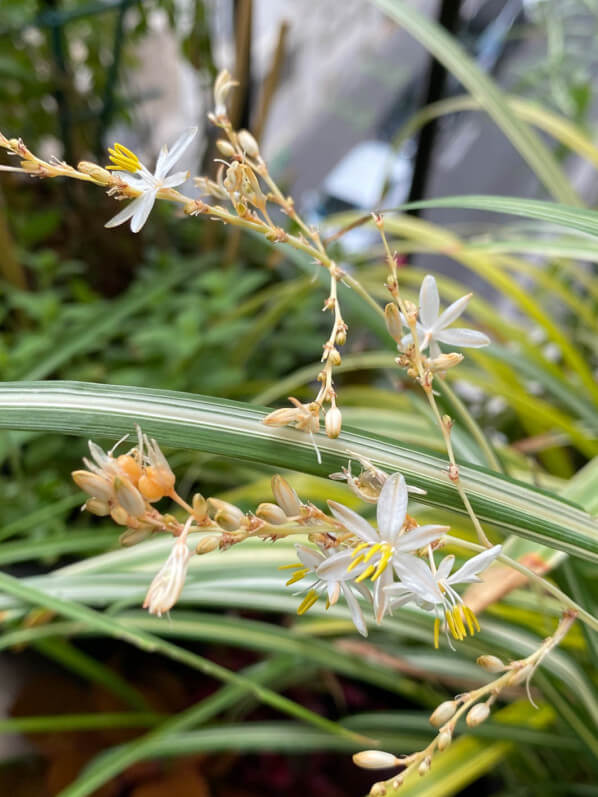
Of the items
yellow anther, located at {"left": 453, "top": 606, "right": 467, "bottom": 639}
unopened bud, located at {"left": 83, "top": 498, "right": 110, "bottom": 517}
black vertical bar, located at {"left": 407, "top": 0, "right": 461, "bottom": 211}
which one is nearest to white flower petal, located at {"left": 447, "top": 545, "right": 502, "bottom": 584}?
yellow anther, located at {"left": 453, "top": 606, "right": 467, "bottom": 639}

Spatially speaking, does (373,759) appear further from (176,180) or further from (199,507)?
(176,180)

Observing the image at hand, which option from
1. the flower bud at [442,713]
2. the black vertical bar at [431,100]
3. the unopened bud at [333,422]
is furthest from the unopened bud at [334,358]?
the black vertical bar at [431,100]

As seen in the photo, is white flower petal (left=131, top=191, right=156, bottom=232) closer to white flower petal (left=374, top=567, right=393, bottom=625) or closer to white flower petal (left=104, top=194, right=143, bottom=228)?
white flower petal (left=104, top=194, right=143, bottom=228)

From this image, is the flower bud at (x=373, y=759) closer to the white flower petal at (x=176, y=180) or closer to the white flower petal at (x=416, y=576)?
the white flower petal at (x=416, y=576)

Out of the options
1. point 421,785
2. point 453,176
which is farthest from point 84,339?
point 453,176

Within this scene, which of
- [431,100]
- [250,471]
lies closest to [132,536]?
[250,471]
